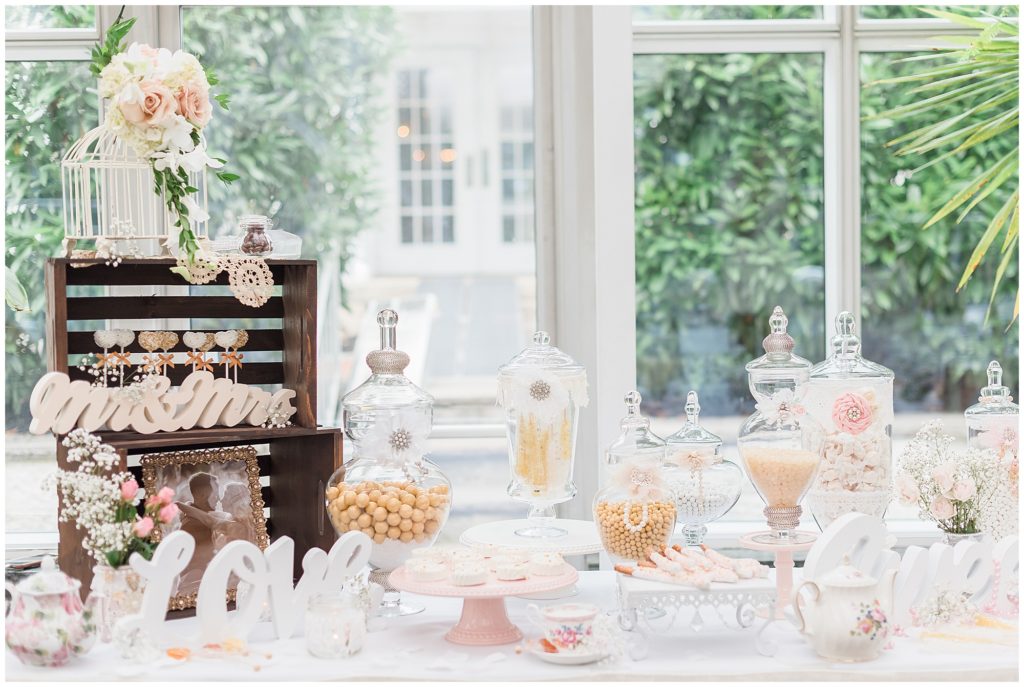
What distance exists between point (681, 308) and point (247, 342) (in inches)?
54.6

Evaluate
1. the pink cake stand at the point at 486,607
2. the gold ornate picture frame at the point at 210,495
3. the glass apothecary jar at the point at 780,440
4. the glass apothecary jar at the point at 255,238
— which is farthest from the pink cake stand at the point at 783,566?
the glass apothecary jar at the point at 255,238

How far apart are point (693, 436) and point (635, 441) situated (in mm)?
184

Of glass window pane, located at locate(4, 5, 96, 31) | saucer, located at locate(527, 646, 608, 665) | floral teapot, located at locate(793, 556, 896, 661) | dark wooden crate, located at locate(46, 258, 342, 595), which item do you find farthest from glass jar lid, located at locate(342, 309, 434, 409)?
glass window pane, located at locate(4, 5, 96, 31)

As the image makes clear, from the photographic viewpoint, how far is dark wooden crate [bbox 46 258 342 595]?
1925mm

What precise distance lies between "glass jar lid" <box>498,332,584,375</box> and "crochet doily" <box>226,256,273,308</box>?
0.49 m

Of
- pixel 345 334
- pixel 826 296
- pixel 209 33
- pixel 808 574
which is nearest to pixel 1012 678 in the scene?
pixel 808 574

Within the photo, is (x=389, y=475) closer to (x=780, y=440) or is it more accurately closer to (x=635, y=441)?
(x=635, y=441)

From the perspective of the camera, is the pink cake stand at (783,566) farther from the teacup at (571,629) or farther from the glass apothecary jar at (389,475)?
the glass apothecary jar at (389,475)

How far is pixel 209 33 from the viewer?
9.41 ft

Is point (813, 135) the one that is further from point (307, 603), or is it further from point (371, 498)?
point (307, 603)

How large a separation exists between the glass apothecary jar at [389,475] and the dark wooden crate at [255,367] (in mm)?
98

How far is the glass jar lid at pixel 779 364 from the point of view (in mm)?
2037

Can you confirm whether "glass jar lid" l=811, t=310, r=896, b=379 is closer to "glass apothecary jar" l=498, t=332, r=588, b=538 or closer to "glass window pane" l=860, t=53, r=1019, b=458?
"glass apothecary jar" l=498, t=332, r=588, b=538

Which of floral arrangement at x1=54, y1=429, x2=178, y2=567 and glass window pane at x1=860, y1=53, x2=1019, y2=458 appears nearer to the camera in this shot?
floral arrangement at x1=54, y1=429, x2=178, y2=567
